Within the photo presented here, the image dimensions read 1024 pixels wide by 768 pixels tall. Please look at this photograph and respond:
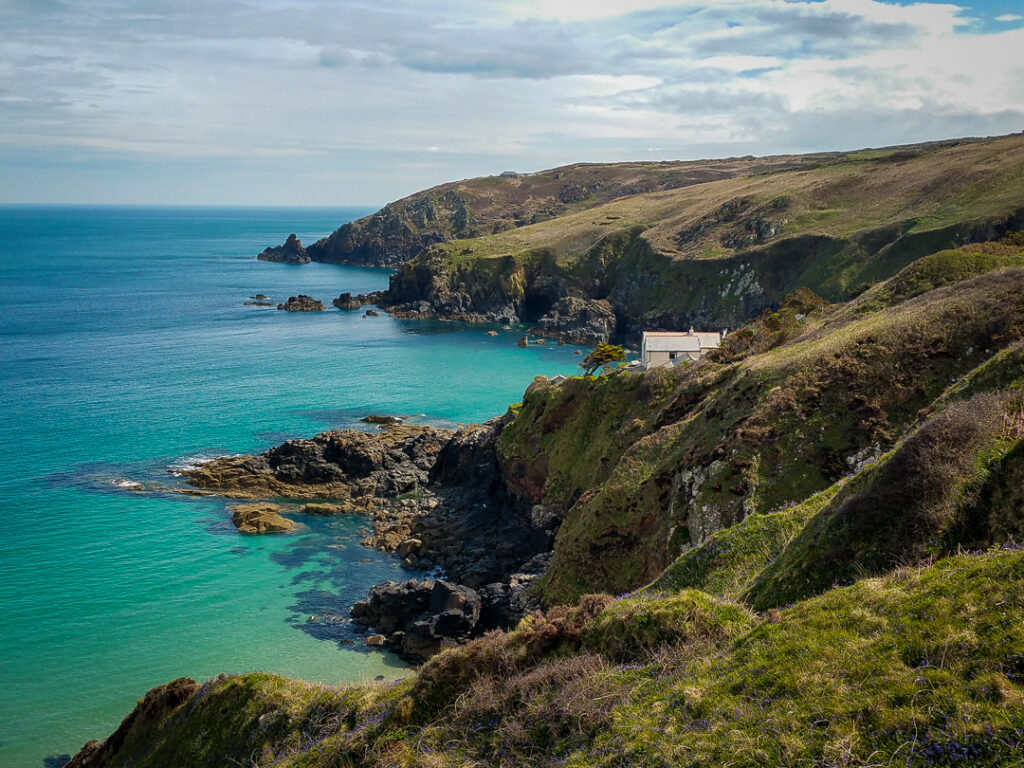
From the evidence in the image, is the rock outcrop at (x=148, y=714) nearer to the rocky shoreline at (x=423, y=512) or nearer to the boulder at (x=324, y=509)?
the rocky shoreline at (x=423, y=512)

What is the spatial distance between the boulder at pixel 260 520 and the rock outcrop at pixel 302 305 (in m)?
99.0

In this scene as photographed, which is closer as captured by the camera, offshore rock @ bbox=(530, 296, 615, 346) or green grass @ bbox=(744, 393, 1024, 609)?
green grass @ bbox=(744, 393, 1024, 609)

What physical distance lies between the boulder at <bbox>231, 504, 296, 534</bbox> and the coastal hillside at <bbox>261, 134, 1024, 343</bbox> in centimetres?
7285

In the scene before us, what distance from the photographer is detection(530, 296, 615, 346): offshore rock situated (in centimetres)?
12744

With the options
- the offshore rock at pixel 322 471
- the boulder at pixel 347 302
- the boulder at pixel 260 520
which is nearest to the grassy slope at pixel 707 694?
the boulder at pixel 260 520

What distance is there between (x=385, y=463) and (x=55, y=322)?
313 feet

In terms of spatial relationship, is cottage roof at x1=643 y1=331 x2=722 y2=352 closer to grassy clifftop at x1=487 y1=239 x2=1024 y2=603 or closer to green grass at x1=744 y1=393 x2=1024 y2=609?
grassy clifftop at x1=487 y1=239 x2=1024 y2=603

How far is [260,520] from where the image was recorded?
52.2 meters

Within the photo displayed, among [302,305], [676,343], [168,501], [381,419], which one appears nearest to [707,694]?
[168,501]

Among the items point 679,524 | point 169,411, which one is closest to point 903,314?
point 679,524

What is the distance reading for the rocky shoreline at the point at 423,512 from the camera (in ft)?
126

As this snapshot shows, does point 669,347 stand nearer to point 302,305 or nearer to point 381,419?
point 381,419

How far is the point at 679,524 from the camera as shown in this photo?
3011 cm

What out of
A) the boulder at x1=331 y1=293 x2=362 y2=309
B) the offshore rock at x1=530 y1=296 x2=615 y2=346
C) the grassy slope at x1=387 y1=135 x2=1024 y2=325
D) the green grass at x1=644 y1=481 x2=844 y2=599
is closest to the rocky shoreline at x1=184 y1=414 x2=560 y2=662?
the green grass at x1=644 y1=481 x2=844 y2=599
